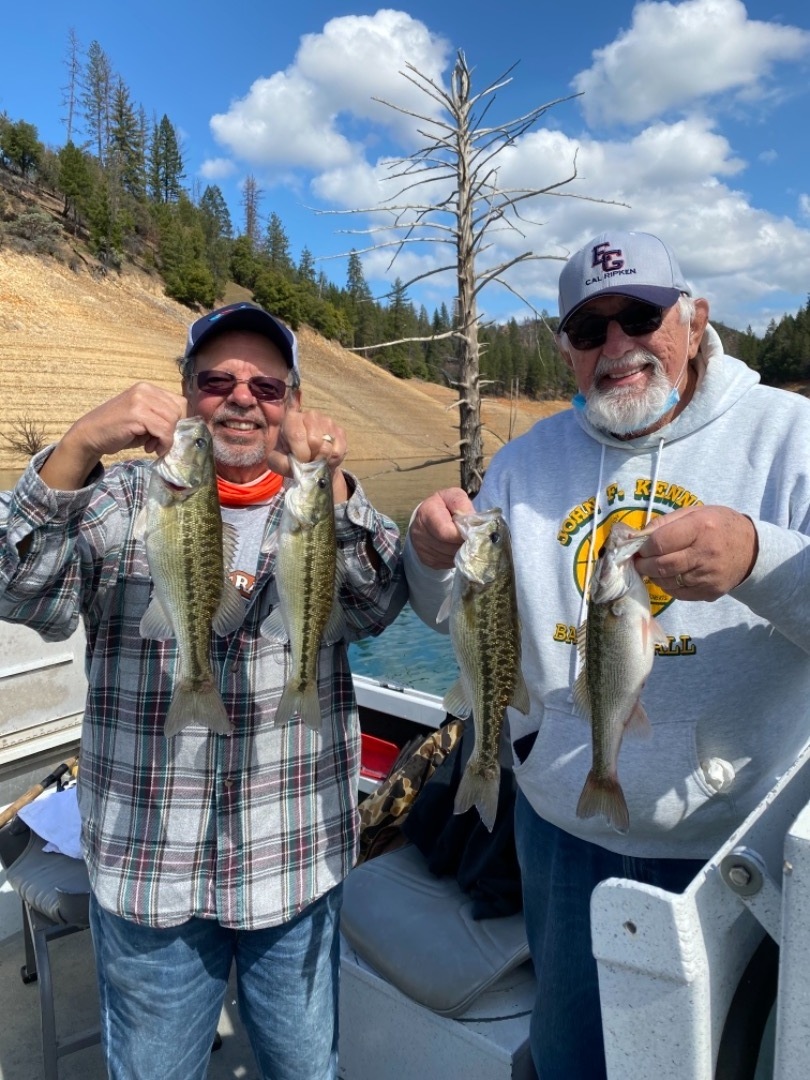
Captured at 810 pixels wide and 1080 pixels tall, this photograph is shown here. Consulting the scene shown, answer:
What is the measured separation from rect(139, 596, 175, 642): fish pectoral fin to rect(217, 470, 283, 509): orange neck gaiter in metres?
0.56

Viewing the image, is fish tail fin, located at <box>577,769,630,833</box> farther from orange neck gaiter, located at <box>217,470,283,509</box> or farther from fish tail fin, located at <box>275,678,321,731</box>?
orange neck gaiter, located at <box>217,470,283,509</box>

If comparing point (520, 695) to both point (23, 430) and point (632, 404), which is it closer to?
point (632, 404)

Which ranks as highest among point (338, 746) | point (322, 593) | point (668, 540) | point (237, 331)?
point (237, 331)

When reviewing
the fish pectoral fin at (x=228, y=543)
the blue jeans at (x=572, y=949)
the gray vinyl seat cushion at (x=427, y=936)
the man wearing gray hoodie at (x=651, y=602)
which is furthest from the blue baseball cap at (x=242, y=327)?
the gray vinyl seat cushion at (x=427, y=936)

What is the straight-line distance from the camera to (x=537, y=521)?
2.89 meters

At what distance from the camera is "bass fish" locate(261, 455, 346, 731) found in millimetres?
2598

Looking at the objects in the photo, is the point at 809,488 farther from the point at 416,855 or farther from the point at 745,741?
the point at 416,855

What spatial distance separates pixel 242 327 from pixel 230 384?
272 millimetres

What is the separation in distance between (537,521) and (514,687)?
2.08 ft

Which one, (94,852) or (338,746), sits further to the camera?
(338,746)

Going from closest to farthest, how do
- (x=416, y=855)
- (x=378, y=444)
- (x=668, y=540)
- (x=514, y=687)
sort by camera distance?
(x=668, y=540), (x=514, y=687), (x=416, y=855), (x=378, y=444)

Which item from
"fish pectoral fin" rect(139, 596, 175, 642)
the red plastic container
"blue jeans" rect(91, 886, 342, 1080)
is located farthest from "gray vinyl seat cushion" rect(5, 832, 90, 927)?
the red plastic container

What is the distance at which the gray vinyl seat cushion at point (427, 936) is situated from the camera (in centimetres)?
330

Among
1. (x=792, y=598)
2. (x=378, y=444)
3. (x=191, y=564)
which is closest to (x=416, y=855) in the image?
(x=191, y=564)
